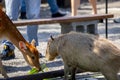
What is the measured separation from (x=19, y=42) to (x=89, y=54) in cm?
108

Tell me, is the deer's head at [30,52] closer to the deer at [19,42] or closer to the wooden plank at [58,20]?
the deer at [19,42]

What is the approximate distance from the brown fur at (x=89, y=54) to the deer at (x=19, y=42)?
0.36 metres

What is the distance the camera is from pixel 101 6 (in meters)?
14.3

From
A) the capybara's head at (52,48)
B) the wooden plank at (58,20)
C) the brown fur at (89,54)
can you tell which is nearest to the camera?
the brown fur at (89,54)

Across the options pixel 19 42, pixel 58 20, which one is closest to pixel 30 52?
pixel 19 42

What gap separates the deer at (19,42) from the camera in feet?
18.7

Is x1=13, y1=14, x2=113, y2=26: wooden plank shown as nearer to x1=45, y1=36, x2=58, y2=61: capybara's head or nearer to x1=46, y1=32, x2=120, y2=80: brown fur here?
x1=45, y1=36, x2=58, y2=61: capybara's head

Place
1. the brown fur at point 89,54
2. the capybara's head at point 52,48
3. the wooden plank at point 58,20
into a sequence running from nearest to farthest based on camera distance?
1. the brown fur at point 89,54
2. the capybara's head at point 52,48
3. the wooden plank at point 58,20

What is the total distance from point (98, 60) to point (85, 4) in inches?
417

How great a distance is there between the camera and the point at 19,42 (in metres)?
5.75

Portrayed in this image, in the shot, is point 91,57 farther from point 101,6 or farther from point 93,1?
point 101,6

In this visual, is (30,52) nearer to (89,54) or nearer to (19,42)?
(19,42)

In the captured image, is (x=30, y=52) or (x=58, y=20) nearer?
(x=30, y=52)

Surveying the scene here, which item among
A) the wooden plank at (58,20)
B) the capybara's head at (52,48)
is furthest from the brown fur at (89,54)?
the wooden plank at (58,20)
